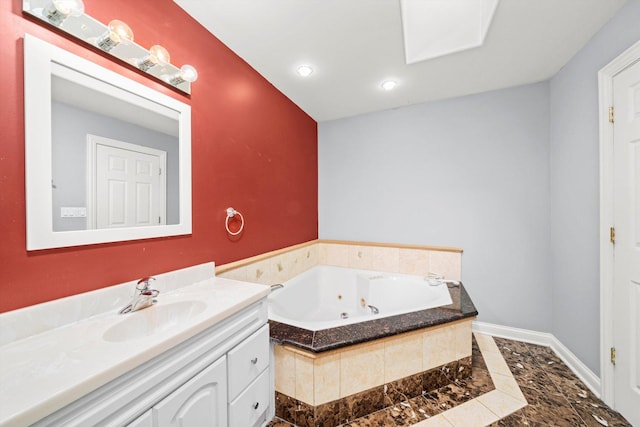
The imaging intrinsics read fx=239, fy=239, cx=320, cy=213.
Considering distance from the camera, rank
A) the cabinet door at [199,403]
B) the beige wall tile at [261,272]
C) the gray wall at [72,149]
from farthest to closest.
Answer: the beige wall tile at [261,272], the gray wall at [72,149], the cabinet door at [199,403]

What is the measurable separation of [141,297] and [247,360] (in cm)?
58

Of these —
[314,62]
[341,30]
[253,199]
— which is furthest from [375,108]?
[253,199]

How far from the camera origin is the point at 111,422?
673mm

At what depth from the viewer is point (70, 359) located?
0.70m

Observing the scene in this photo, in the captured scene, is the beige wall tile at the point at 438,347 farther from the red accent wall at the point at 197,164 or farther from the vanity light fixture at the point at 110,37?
the vanity light fixture at the point at 110,37

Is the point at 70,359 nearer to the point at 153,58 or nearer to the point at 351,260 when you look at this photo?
the point at 153,58

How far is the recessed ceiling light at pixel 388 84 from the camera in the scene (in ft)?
7.07

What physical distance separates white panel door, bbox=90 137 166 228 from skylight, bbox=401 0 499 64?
5.39ft

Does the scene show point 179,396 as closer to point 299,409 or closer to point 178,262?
point 178,262

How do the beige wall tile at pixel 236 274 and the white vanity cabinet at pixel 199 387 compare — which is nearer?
the white vanity cabinet at pixel 199 387

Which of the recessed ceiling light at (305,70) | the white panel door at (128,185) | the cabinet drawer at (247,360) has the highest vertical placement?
the recessed ceiling light at (305,70)

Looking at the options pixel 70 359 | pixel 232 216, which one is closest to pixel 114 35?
pixel 232 216

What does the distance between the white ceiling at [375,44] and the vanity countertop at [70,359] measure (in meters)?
1.65

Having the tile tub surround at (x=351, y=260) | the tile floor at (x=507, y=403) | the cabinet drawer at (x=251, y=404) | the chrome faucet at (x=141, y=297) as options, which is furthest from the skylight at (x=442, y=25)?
the tile floor at (x=507, y=403)
